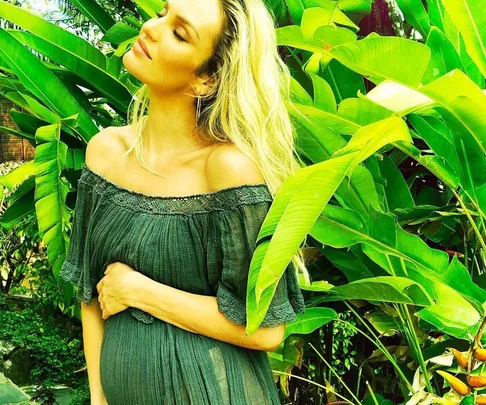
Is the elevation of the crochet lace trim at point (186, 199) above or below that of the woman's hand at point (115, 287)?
above

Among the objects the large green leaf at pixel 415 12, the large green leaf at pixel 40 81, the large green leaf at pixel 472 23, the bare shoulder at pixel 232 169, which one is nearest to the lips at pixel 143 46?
the bare shoulder at pixel 232 169

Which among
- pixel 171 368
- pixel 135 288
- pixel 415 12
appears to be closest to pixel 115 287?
pixel 135 288

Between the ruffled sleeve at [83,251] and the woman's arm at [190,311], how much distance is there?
128 millimetres

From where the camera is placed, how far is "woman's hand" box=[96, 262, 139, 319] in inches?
37.5

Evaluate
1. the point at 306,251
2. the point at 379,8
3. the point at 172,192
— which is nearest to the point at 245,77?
the point at 172,192

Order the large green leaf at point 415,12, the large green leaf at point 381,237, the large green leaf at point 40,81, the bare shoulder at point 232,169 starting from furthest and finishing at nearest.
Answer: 1. the large green leaf at point 40,81
2. the large green leaf at point 415,12
3. the large green leaf at point 381,237
4. the bare shoulder at point 232,169

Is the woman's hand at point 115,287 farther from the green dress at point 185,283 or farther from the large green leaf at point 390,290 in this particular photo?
the large green leaf at point 390,290

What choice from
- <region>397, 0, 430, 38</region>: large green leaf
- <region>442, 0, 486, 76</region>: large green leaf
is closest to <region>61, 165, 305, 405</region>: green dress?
<region>442, 0, 486, 76</region>: large green leaf

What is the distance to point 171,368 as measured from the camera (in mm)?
935

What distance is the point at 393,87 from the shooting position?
916 mm

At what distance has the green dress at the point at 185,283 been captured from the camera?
3.01ft

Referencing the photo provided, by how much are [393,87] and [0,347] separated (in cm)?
284

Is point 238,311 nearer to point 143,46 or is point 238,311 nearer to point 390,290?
point 390,290

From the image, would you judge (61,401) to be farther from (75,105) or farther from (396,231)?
(396,231)
